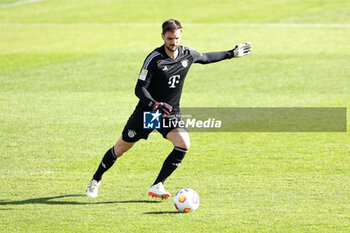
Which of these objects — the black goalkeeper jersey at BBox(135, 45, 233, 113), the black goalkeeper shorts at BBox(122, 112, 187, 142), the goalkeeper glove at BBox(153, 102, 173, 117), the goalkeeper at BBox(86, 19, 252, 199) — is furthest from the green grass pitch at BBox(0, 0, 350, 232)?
the black goalkeeper jersey at BBox(135, 45, 233, 113)

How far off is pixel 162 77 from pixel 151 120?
644 mm

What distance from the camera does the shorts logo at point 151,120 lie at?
8.90 m

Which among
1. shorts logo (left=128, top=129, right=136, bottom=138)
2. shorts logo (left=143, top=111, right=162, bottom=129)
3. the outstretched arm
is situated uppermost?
the outstretched arm

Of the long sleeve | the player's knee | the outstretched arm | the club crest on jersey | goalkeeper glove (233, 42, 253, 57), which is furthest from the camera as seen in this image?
goalkeeper glove (233, 42, 253, 57)

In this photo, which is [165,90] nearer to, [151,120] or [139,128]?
[151,120]

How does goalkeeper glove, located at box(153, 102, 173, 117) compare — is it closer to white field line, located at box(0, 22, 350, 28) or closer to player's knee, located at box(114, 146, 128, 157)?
player's knee, located at box(114, 146, 128, 157)

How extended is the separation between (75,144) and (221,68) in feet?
30.0

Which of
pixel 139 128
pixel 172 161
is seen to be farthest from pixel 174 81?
pixel 172 161

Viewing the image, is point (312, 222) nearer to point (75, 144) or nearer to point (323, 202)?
point (323, 202)

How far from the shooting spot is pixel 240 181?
9.90 metres

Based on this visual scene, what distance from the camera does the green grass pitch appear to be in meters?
8.40

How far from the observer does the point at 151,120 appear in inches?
357

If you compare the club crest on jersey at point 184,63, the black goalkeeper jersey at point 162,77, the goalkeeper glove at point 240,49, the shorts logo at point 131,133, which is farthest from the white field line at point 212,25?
the shorts logo at point 131,133

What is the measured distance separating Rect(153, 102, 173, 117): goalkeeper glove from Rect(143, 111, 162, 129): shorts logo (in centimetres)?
41
